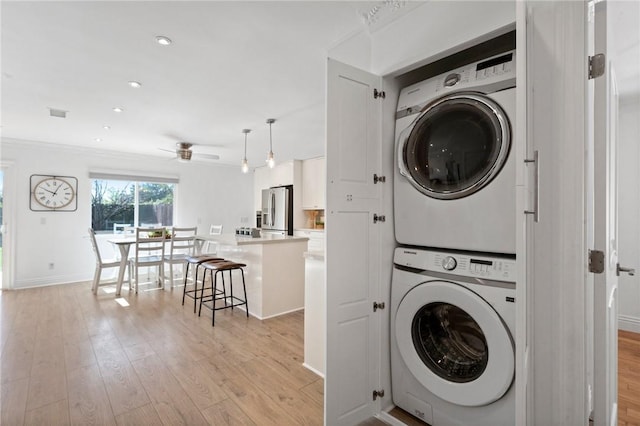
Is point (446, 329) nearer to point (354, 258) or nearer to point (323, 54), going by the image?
point (354, 258)

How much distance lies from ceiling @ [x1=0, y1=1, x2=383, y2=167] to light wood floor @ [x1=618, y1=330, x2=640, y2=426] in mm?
2794

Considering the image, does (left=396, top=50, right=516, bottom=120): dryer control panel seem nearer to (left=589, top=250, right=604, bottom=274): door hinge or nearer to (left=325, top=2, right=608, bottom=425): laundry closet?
(left=325, top=2, right=608, bottom=425): laundry closet

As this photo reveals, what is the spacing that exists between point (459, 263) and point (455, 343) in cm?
45

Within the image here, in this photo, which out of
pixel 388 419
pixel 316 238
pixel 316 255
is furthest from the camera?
pixel 316 238

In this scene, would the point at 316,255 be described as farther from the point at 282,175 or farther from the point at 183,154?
the point at 282,175

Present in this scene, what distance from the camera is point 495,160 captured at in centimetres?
139

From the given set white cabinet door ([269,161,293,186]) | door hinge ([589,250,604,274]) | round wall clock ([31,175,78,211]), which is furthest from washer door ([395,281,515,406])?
round wall clock ([31,175,78,211])

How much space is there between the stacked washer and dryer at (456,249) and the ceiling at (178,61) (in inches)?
30.5

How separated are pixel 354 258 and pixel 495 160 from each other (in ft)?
2.73

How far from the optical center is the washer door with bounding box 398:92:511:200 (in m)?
1.40

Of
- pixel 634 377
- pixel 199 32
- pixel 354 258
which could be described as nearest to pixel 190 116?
pixel 199 32

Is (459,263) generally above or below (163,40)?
below

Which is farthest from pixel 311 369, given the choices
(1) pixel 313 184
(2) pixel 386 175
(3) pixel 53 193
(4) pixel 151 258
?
(3) pixel 53 193

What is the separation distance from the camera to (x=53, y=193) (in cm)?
512
